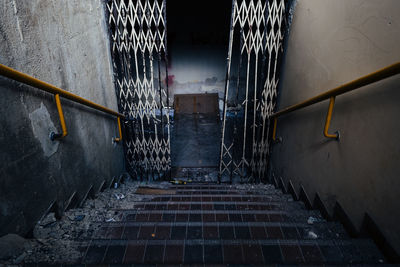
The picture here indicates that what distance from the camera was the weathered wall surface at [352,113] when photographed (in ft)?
4.21

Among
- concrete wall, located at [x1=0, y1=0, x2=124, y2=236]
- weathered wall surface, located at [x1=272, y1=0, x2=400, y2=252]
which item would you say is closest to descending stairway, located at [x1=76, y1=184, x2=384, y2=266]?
weathered wall surface, located at [x1=272, y1=0, x2=400, y2=252]

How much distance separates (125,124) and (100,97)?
979 mm

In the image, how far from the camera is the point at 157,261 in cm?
131

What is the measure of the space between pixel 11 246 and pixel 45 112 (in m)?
0.93

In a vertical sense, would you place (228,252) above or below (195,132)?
above

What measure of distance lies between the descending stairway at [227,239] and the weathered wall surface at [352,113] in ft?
0.77

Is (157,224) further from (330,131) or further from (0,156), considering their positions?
(330,131)

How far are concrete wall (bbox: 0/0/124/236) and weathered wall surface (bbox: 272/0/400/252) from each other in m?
2.23

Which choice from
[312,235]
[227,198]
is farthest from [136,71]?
[312,235]

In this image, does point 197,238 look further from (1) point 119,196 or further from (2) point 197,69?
(2) point 197,69

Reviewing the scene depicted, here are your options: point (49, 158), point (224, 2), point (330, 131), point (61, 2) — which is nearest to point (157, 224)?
point (49, 158)

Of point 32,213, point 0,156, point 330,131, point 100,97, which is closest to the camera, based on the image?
point 0,156

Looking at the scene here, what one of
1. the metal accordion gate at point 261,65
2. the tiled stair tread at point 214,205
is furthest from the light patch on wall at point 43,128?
the metal accordion gate at point 261,65

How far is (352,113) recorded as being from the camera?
5.33 feet
